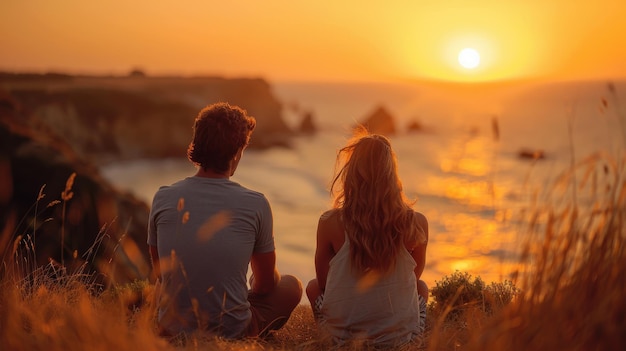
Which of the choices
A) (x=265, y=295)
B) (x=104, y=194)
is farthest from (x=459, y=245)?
(x=265, y=295)

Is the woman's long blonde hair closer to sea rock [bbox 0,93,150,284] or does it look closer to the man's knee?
the man's knee

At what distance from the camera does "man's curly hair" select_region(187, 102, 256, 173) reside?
10.6ft

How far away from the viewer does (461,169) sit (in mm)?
40438

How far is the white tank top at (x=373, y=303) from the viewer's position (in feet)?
11.4

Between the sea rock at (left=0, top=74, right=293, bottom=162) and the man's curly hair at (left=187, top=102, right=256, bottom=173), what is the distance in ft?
127

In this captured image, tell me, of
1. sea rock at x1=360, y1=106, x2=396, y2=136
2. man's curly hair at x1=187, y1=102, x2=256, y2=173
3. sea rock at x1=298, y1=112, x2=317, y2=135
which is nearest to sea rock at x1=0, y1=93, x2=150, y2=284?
man's curly hair at x1=187, y1=102, x2=256, y2=173

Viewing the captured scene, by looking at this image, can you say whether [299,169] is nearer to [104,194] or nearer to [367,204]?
[104,194]

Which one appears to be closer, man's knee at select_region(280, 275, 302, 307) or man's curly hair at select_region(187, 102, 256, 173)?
man's curly hair at select_region(187, 102, 256, 173)

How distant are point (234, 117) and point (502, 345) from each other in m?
1.83

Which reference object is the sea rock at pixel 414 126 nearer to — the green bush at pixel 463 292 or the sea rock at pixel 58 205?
the sea rock at pixel 58 205

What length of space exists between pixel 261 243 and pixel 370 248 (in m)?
0.64

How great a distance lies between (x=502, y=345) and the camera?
2.38 meters

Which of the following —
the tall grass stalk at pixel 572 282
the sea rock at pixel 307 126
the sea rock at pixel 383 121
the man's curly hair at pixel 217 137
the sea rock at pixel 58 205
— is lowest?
the sea rock at pixel 58 205

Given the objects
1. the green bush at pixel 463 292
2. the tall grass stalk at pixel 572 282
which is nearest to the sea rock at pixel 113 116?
the green bush at pixel 463 292
